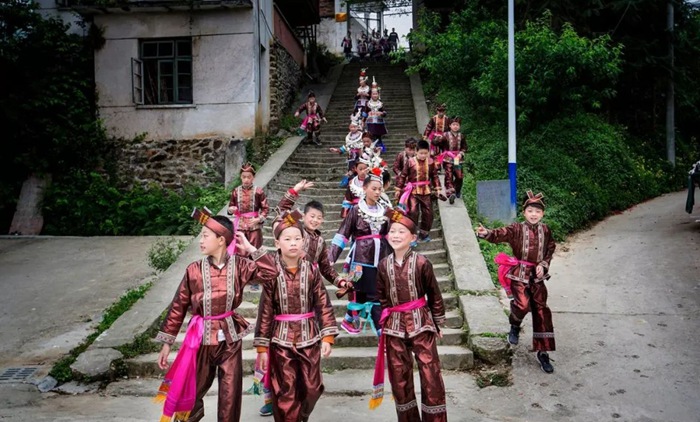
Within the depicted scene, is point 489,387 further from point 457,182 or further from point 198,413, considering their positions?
point 457,182

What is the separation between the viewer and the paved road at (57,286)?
279 inches

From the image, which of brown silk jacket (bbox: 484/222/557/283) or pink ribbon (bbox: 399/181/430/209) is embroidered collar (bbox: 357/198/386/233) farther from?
pink ribbon (bbox: 399/181/430/209)

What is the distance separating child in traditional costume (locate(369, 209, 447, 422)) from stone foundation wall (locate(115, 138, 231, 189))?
9998 mm

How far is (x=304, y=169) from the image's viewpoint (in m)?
13.3

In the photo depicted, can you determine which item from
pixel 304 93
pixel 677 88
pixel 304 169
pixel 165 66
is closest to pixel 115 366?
pixel 304 169

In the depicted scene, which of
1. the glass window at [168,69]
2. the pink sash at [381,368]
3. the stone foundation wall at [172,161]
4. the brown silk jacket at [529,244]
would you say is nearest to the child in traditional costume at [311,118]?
the stone foundation wall at [172,161]

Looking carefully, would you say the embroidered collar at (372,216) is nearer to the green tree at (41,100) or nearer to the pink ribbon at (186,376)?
the pink ribbon at (186,376)

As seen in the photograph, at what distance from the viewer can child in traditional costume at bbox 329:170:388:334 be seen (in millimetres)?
6262

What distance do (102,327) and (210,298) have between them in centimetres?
363

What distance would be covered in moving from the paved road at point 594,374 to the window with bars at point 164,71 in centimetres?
976

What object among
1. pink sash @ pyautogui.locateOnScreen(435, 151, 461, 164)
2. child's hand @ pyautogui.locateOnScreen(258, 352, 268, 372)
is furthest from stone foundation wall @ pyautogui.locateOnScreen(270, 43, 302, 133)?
child's hand @ pyautogui.locateOnScreen(258, 352, 268, 372)

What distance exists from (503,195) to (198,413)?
770cm

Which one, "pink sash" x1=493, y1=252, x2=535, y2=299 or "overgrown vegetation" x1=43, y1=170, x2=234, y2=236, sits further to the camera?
"overgrown vegetation" x1=43, y1=170, x2=234, y2=236

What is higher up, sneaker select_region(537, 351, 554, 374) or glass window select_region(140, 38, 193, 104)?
glass window select_region(140, 38, 193, 104)
